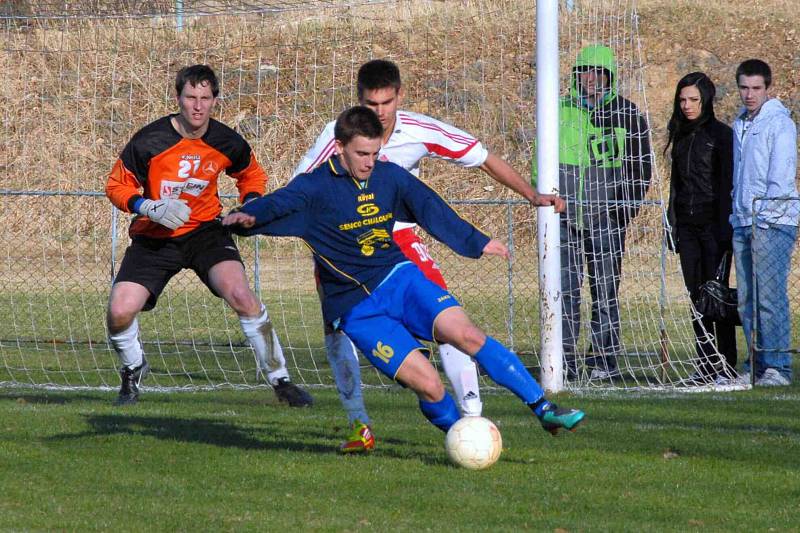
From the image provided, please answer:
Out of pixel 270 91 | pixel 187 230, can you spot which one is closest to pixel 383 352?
pixel 187 230

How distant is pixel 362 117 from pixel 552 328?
331cm

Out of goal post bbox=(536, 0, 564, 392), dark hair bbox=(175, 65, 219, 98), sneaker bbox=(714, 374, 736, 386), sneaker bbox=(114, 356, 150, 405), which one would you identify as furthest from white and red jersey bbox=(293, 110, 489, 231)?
sneaker bbox=(714, 374, 736, 386)

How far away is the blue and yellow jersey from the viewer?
19.6ft

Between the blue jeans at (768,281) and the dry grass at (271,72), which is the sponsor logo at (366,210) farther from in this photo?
the dry grass at (271,72)

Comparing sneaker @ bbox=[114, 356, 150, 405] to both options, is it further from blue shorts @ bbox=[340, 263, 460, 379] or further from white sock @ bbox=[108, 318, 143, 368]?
blue shorts @ bbox=[340, 263, 460, 379]

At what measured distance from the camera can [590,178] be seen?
9.62m

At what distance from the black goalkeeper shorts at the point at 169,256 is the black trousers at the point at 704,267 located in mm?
3342

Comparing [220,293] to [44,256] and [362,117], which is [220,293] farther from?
[44,256]

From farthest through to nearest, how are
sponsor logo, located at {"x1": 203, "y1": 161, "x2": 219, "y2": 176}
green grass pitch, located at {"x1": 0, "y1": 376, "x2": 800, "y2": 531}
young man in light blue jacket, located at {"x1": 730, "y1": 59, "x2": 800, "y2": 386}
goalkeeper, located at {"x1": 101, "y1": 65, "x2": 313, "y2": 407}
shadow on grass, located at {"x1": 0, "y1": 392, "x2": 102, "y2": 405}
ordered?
1. young man in light blue jacket, located at {"x1": 730, "y1": 59, "x2": 800, "y2": 386}
2. shadow on grass, located at {"x1": 0, "y1": 392, "x2": 102, "y2": 405}
3. sponsor logo, located at {"x1": 203, "y1": 161, "x2": 219, "y2": 176}
4. goalkeeper, located at {"x1": 101, "y1": 65, "x2": 313, "y2": 407}
5. green grass pitch, located at {"x1": 0, "y1": 376, "x2": 800, "y2": 531}

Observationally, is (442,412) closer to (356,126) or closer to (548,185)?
(356,126)

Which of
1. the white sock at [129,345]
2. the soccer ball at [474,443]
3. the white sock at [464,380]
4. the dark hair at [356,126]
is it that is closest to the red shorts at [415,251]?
the white sock at [464,380]

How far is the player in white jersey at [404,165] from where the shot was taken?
6.48m

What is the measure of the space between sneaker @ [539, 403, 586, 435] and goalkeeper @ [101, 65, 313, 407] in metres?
2.58

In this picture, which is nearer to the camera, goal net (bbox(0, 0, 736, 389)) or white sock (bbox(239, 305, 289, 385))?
white sock (bbox(239, 305, 289, 385))
